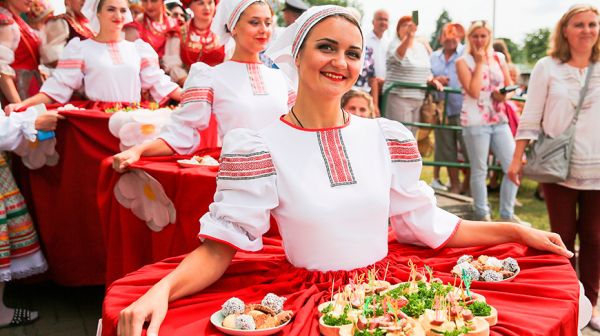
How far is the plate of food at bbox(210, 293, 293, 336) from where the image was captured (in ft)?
5.13

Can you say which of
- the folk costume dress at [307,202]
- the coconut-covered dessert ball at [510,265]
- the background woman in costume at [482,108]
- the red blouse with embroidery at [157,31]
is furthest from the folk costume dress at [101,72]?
the coconut-covered dessert ball at [510,265]

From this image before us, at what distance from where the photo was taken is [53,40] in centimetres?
493

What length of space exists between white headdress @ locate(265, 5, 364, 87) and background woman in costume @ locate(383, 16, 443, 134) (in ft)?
15.3

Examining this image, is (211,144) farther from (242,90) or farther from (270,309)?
(270,309)

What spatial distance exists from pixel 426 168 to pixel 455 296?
8930 millimetres

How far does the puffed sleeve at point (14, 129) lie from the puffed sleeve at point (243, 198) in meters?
2.17

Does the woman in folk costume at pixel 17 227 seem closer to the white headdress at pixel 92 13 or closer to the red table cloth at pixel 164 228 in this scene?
the red table cloth at pixel 164 228

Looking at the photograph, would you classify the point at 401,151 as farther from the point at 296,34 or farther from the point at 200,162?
the point at 200,162

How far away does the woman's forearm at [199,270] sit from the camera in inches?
69.8

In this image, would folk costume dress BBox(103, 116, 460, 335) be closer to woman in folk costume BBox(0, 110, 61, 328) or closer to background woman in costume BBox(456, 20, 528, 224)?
woman in folk costume BBox(0, 110, 61, 328)

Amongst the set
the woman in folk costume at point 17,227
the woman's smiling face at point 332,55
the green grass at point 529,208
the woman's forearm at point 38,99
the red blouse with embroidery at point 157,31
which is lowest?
the green grass at point 529,208

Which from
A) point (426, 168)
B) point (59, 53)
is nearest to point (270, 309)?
point (59, 53)

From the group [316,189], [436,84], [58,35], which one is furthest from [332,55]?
[436,84]

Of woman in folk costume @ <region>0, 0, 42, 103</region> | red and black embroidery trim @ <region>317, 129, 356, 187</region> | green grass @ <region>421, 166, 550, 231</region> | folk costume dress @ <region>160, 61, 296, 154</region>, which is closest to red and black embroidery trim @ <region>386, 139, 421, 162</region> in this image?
red and black embroidery trim @ <region>317, 129, 356, 187</region>
